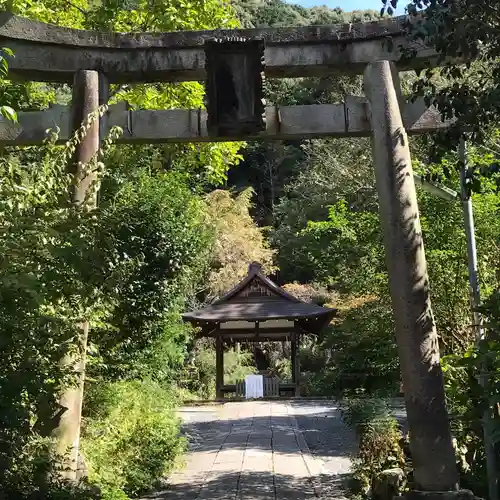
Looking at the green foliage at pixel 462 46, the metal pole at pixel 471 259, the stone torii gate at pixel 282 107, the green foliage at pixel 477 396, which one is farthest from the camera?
the metal pole at pixel 471 259

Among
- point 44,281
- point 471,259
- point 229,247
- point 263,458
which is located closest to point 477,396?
point 471,259

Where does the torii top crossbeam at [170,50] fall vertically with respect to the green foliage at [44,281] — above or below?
above

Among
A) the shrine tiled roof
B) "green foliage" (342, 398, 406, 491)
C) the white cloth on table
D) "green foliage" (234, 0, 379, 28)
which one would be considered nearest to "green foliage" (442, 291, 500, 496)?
"green foliage" (342, 398, 406, 491)

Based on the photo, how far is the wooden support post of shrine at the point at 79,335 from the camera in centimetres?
445

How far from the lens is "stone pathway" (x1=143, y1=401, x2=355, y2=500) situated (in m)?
6.65

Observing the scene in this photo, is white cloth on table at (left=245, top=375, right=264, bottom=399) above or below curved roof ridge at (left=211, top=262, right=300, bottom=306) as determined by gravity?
below

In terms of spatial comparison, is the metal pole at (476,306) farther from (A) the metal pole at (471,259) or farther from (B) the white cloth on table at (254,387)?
(B) the white cloth on table at (254,387)

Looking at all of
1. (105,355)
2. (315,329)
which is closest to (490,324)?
(105,355)

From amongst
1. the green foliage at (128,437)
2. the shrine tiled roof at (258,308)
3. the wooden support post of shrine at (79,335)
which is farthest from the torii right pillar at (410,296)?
the shrine tiled roof at (258,308)

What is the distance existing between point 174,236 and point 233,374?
1637 cm

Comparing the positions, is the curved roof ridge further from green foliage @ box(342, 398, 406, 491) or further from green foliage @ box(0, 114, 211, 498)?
green foliage @ box(0, 114, 211, 498)

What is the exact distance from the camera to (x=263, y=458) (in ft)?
28.1

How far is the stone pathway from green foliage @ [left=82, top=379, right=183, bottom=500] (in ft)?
1.16

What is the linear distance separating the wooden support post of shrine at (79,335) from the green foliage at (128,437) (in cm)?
75
